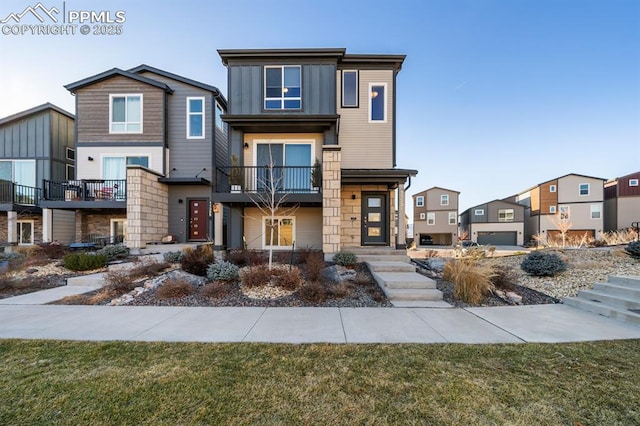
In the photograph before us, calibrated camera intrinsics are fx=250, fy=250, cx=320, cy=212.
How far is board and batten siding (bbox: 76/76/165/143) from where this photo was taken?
12945 millimetres

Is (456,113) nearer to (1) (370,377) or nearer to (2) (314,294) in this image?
(2) (314,294)

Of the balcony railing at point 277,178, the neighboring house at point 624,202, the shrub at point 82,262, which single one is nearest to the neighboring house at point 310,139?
the balcony railing at point 277,178

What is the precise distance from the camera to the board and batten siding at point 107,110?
42.5 feet

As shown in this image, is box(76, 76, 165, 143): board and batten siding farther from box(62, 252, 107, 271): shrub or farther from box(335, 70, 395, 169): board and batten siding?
box(335, 70, 395, 169): board and batten siding

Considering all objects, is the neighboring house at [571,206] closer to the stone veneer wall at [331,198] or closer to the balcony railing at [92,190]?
the stone veneer wall at [331,198]

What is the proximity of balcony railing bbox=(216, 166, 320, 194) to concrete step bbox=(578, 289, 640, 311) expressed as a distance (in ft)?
26.2

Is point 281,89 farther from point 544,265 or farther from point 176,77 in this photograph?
point 544,265

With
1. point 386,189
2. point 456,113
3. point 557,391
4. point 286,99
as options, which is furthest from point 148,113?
point 456,113

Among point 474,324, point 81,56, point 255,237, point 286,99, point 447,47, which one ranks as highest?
point 447,47

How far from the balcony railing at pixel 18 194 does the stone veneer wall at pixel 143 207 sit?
26.8ft

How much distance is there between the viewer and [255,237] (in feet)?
36.8

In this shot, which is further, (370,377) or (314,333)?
(314,333)

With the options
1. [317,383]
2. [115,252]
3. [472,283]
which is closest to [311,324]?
[317,383]

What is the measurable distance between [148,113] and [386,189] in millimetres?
12646
